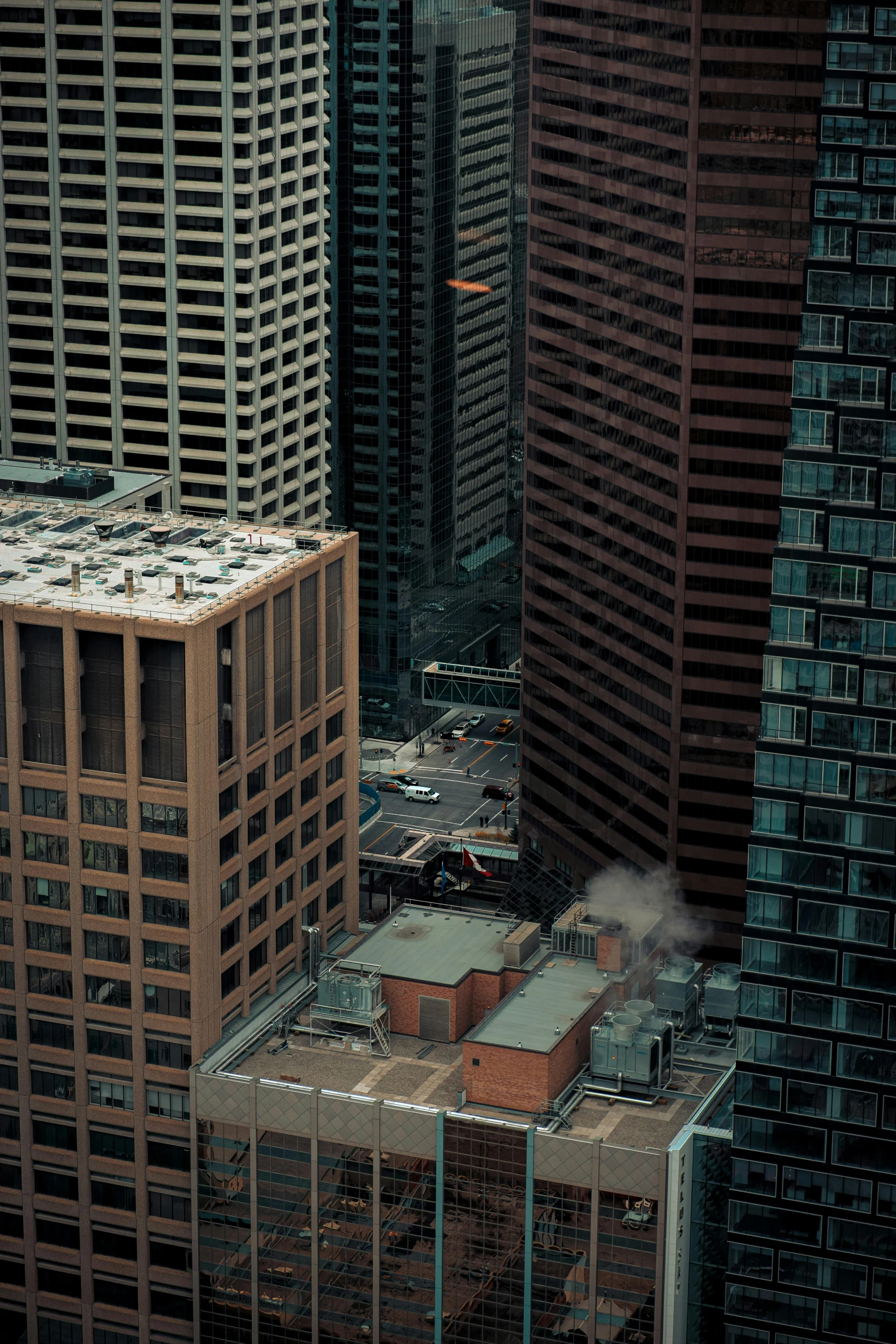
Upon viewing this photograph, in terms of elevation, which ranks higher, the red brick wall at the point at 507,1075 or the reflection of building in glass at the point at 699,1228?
the red brick wall at the point at 507,1075

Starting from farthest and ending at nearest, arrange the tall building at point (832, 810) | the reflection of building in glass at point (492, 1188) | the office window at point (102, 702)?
the office window at point (102, 702), the reflection of building in glass at point (492, 1188), the tall building at point (832, 810)

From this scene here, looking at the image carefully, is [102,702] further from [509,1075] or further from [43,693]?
[509,1075]

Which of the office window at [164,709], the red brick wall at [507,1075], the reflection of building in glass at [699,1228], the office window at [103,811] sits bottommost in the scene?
the reflection of building in glass at [699,1228]

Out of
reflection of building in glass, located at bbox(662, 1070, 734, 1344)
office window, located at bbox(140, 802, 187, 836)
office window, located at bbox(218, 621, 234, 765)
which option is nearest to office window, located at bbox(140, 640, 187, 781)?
office window, located at bbox(140, 802, 187, 836)

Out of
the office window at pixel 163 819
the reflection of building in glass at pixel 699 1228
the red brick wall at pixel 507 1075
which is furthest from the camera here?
the office window at pixel 163 819

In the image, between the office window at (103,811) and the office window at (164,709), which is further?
the office window at (103,811)

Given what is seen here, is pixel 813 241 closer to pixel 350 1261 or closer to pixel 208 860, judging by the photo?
pixel 208 860

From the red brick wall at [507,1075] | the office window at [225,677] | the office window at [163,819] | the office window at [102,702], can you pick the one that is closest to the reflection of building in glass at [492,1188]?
the red brick wall at [507,1075]

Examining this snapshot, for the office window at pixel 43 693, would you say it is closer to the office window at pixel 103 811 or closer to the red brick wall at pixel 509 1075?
the office window at pixel 103 811
